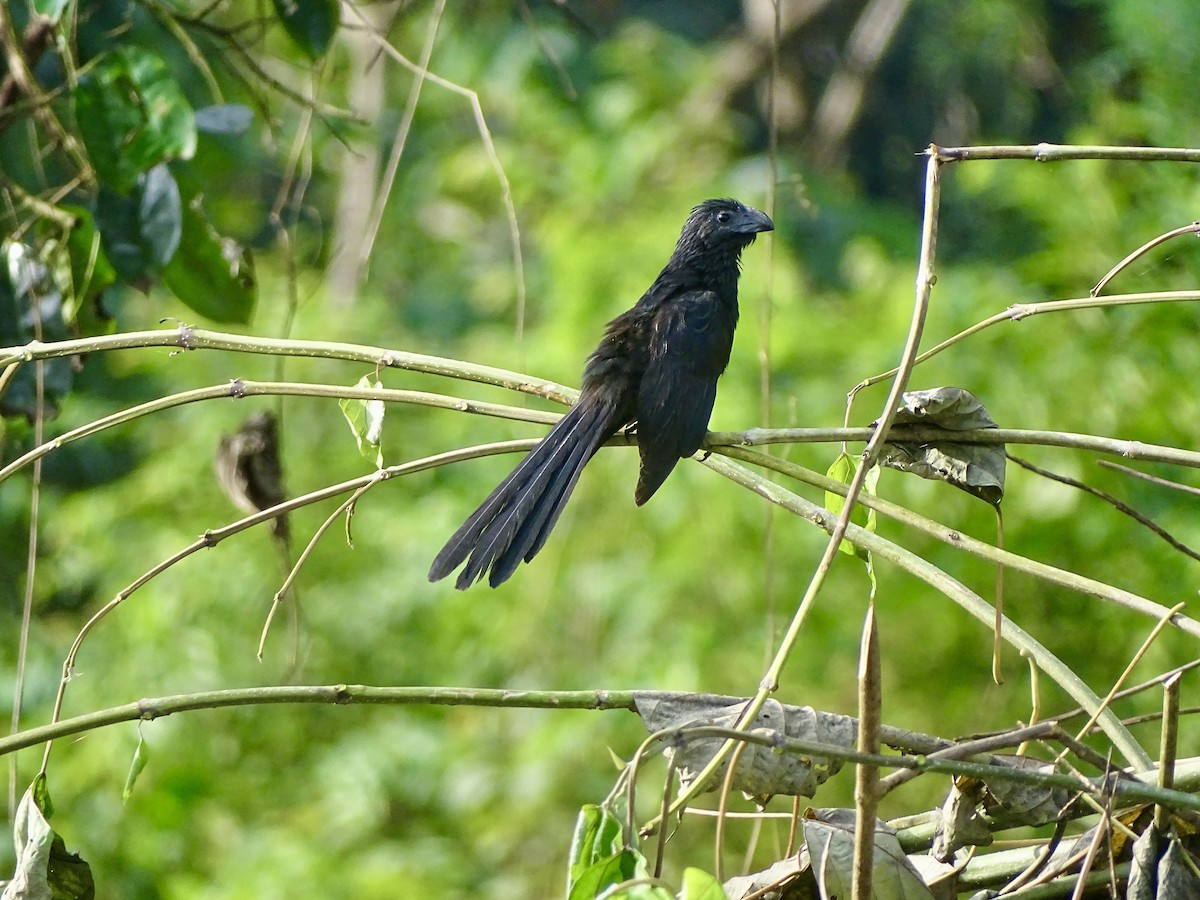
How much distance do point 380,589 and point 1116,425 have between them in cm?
279

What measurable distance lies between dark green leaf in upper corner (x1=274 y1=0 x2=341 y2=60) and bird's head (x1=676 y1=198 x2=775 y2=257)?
1.12 m

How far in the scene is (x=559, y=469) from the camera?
2092 mm

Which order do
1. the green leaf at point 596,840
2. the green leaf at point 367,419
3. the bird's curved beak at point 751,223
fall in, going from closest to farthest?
the green leaf at point 596,840
the green leaf at point 367,419
the bird's curved beak at point 751,223

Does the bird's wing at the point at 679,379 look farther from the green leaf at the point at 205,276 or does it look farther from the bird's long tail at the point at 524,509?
the green leaf at the point at 205,276

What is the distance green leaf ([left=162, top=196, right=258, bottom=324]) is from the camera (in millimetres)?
2166

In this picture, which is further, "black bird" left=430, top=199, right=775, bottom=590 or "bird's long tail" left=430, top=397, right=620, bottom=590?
"black bird" left=430, top=199, right=775, bottom=590

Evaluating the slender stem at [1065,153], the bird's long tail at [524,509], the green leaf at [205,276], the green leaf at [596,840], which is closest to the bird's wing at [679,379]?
the bird's long tail at [524,509]

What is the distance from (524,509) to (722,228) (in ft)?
4.36

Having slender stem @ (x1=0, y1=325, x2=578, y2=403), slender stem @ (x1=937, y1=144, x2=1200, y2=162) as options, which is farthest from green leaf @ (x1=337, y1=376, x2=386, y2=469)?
slender stem @ (x1=937, y1=144, x2=1200, y2=162)

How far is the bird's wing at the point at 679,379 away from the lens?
2.44m

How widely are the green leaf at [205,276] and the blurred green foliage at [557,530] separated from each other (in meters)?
0.02

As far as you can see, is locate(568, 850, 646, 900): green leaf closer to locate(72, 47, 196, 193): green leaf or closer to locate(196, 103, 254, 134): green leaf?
locate(72, 47, 196, 193): green leaf

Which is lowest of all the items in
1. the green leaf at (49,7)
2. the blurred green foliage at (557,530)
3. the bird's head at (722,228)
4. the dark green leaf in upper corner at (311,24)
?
the blurred green foliage at (557,530)

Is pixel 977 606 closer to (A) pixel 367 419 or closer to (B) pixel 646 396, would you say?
(A) pixel 367 419
